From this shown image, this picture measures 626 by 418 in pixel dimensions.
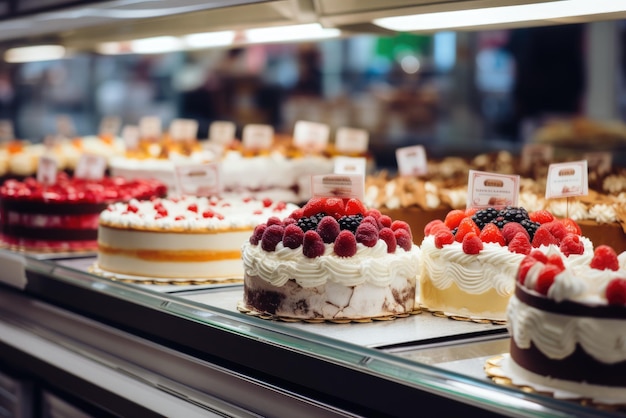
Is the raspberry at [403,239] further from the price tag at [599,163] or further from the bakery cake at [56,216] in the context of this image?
Answer: the bakery cake at [56,216]

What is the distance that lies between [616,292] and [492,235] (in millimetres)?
789

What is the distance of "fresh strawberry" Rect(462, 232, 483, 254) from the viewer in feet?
8.44

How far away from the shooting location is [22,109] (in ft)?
37.0

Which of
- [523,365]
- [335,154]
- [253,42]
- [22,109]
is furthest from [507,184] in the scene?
[22,109]

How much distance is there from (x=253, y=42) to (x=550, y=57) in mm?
4408

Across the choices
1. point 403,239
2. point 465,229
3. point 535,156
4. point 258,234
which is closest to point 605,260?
point 465,229

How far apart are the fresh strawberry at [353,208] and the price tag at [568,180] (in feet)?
1.96

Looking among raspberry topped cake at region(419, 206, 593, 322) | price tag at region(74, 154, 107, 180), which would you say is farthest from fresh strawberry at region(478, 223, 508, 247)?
price tag at region(74, 154, 107, 180)

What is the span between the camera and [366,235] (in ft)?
8.63

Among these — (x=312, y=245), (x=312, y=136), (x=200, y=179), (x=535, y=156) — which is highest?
(x=312, y=136)

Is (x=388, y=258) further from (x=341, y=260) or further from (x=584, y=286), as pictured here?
(x=584, y=286)

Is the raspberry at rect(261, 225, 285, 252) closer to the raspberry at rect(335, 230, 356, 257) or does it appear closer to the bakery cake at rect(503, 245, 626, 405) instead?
the raspberry at rect(335, 230, 356, 257)

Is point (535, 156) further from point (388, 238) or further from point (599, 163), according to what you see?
point (388, 238)

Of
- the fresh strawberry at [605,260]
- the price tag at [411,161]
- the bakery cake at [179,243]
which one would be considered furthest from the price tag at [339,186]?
the price tag at [411,161]
